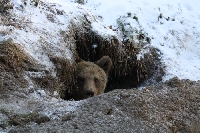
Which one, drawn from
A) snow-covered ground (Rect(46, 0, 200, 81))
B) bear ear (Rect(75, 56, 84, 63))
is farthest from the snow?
bear ear (Rect(75, 56, 84, 63))

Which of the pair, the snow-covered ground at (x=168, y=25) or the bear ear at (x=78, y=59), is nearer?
the bear ear at (x=78, y=59)

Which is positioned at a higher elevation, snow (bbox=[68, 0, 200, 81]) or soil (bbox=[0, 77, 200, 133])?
soil (bbox=[0, 77, 200, 133])

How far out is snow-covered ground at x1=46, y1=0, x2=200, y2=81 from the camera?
7.62 metres

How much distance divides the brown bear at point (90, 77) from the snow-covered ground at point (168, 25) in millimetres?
1066

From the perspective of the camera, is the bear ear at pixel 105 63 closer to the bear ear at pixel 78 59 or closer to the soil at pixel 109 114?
the bear ear at pixel 78 59

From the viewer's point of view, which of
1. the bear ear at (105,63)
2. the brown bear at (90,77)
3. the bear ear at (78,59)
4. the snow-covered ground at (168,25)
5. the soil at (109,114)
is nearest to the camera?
the soil at (109,114)

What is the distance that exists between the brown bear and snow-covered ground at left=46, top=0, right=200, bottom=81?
3.50ft

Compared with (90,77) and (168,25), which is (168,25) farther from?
(90,77)

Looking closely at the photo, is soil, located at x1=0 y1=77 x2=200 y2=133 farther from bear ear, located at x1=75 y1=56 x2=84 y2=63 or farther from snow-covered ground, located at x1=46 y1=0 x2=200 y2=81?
snow-covered ground, located at x1=46 y1=0 x2=200 y2=81

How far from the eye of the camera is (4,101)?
427 centimetres

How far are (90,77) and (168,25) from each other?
2.71 m

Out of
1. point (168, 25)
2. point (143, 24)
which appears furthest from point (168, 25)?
point (143, 24)

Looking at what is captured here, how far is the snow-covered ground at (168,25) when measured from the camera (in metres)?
7.62

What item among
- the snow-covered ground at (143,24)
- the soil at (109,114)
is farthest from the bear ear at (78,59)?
the soil at (109,114)
